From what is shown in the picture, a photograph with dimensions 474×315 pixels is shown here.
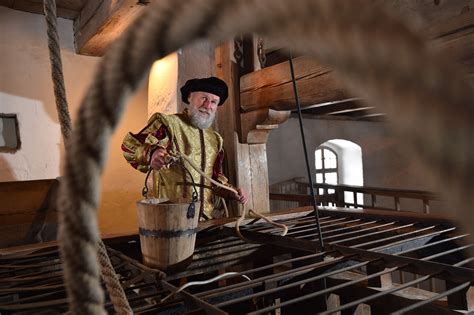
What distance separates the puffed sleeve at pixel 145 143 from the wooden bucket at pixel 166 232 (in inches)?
31.5

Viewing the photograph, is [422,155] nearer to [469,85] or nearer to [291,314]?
[469,85]

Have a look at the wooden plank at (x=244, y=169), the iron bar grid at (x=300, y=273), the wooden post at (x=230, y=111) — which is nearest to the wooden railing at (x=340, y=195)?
the iron bar grid at (x=300, y=273)

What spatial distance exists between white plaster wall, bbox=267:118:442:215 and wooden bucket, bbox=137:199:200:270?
5499 millimetres

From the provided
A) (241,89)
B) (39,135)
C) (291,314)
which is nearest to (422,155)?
(291,314)

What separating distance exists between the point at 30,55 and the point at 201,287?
8.99 ft

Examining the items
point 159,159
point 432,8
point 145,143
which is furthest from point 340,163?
point 159,159

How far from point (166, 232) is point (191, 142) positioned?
4.81ft

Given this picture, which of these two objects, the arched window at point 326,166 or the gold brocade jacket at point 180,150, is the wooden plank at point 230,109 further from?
the arched window at point 326,166

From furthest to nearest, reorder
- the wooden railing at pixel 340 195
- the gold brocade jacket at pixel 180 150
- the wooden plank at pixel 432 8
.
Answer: the wooden railing at pixel 340 195
the gold brocade jacket at pixel 180 150
the wooden plank at pixel 432 8

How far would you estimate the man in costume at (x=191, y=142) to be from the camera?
108 inches

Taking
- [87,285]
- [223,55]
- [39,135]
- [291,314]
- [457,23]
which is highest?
[223,55]

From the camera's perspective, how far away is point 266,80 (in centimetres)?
294

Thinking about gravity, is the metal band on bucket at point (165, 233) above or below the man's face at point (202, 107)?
below

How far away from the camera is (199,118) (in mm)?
2941
